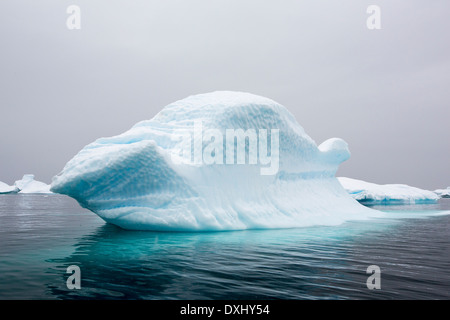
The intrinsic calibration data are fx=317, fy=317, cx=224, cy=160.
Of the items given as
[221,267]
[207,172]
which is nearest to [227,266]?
[221,267]

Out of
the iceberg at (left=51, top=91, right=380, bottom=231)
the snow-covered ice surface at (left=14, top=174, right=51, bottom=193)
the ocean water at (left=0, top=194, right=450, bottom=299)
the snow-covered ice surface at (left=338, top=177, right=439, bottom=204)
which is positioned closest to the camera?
the ocean water at (left=0, top=194, right=450, bottom=299)

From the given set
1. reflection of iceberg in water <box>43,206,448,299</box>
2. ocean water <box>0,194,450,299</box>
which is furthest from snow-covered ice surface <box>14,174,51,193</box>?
reflection of iceberg in water <box>43,206,448,299</box>

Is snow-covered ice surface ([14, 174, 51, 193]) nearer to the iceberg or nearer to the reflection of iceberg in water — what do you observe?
the iceberg

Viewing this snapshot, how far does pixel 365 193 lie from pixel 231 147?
28.8 metres

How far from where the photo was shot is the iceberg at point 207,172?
10281mm

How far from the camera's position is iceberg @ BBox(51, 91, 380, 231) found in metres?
10.3

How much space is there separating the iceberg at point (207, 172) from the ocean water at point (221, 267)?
5.02 ft

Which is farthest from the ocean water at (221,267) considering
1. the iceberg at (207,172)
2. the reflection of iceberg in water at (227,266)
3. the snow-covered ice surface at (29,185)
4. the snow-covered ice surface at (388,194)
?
the snow-covered ice surface at (29,185)

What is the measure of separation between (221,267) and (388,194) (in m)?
37.3

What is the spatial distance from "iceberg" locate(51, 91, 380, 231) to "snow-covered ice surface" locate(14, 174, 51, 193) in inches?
3033

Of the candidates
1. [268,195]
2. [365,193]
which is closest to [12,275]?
[268,195]

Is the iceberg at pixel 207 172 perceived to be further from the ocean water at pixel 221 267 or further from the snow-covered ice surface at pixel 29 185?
the snow-covered ice surface at pixel 29 185

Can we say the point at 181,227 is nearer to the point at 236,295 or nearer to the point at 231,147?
the point at 231,147

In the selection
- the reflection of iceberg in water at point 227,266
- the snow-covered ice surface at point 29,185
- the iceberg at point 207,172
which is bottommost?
the snow-covered ice surface at point 29,185
